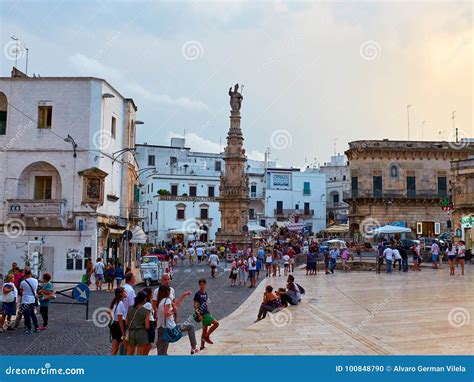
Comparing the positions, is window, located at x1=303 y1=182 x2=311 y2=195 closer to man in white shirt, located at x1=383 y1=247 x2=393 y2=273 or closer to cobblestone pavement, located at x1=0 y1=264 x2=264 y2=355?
man in white shirt, located at x1=383 y1=247 x2=393 y2=273

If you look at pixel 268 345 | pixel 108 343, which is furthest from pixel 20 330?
pixel 268 345

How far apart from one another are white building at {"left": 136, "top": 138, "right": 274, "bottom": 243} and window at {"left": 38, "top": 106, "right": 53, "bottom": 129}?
30.5m

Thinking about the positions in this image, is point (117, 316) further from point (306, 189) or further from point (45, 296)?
point (306, 189)

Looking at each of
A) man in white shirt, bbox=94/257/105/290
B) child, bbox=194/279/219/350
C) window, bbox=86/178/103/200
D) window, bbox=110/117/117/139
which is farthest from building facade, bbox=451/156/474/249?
child, bbox=194/279/219/350

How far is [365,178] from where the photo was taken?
168 feet

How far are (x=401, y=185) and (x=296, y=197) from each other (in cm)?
1783

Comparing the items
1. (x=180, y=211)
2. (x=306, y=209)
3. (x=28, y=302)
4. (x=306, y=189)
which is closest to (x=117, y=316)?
(x=28, y=302)

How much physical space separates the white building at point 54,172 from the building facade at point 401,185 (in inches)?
1214

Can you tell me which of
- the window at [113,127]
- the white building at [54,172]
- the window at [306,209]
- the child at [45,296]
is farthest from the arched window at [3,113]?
the window at [306,209]

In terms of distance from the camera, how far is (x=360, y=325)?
1112 cm

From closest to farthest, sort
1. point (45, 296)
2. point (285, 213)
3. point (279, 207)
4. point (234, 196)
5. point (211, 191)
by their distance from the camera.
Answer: point (45, 296) → point (234, 196) → point (211, 191) → point (285, 213) → point (279, 207)

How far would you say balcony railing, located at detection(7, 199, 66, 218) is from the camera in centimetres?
2469

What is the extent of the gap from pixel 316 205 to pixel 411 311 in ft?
182
